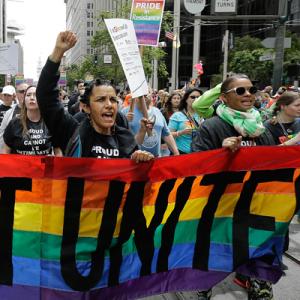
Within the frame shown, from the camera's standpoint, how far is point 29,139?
13.9ft

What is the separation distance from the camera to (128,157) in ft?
9.88

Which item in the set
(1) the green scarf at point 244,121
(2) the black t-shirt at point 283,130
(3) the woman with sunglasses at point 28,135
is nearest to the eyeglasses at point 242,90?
(1) the green scarf at point 244,121

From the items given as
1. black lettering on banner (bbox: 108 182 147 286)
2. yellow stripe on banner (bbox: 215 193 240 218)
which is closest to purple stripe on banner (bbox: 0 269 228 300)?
black lettering on banner (bbox: 108 182 147 286)

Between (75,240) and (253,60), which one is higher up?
(253,60)

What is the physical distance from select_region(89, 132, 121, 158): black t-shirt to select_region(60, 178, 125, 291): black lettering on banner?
20cm

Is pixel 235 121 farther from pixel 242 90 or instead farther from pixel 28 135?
pixel 28 135

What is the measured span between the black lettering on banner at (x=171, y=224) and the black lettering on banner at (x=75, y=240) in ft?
1.15

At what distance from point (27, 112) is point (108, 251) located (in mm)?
1999

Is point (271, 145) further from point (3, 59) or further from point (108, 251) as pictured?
point (3, 59)

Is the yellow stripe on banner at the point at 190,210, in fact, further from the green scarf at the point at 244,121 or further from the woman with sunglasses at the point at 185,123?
the woman with sunglasses at the point at 185,123

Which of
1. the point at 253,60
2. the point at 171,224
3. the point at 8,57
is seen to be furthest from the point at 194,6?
the point at 253,60

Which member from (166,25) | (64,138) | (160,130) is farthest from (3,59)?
(166,25)

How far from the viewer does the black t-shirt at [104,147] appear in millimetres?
2922

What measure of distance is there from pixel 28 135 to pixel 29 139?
0.12ft
